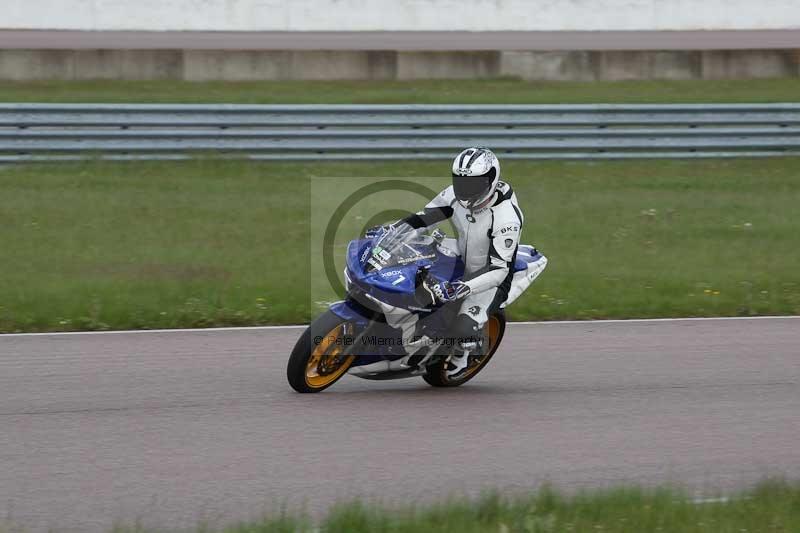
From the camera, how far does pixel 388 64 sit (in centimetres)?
2580

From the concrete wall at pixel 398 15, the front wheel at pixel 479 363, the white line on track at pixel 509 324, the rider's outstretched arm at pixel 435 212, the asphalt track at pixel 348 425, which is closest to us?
the asphalt track at pixel 348 425

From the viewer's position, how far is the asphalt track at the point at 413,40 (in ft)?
99.0

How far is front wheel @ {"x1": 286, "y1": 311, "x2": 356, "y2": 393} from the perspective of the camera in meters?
8.19

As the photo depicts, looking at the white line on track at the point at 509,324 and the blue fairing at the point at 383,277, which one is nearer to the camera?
Answer: the blue fairing at the point at 383,277

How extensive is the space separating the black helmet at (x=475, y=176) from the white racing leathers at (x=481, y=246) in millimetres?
169

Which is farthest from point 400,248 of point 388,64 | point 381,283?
point 388,64

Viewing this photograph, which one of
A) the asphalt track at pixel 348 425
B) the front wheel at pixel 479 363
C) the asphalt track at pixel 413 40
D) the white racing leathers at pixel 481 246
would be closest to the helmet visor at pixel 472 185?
the white racing leathers at pixel 481 246

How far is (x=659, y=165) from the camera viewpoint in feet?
62.4

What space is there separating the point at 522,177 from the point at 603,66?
9.65m

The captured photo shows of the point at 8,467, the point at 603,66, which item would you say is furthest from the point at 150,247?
the point at 603,66

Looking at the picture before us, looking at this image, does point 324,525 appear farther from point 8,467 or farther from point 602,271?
point 602,271

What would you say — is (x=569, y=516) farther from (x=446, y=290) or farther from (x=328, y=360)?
(x=328, y=360)

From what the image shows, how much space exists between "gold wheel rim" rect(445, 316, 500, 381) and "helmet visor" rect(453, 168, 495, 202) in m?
1.26

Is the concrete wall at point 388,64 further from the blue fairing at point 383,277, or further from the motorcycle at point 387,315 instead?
the blue fairing at point 383,277
